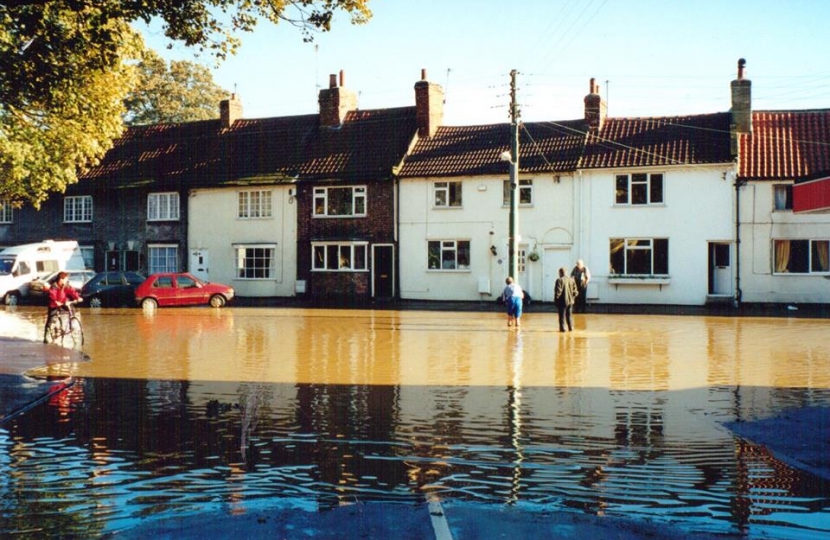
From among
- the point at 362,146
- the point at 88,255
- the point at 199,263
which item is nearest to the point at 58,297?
the point at 362,146

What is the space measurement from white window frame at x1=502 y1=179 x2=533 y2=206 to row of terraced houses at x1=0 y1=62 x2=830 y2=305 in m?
0.09

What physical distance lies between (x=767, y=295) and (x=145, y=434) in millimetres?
30199

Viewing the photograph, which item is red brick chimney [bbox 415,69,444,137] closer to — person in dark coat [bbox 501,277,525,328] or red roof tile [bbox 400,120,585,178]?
red roof tile [bbox 400,120,585,178]

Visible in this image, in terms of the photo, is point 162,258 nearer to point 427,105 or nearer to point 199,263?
point 199,263

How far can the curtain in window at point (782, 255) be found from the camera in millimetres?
34562

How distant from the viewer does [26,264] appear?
38.4 metres

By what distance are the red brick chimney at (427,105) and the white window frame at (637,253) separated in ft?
35.6

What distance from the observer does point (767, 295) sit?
113ft

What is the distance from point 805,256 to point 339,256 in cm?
2012

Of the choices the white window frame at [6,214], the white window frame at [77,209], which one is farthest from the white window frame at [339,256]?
the white window frame at [6,214]

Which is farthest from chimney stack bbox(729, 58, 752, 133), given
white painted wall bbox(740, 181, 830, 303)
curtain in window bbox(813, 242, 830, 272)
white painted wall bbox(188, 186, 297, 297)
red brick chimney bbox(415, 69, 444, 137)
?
white painted wall bbox(188, 186, 297, 297)

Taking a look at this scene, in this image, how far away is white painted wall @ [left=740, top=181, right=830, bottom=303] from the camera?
3422 centimetres

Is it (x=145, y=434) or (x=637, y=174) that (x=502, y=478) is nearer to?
(x=145, y=434)

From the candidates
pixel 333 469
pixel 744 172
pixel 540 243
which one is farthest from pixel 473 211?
pixel 333 469
